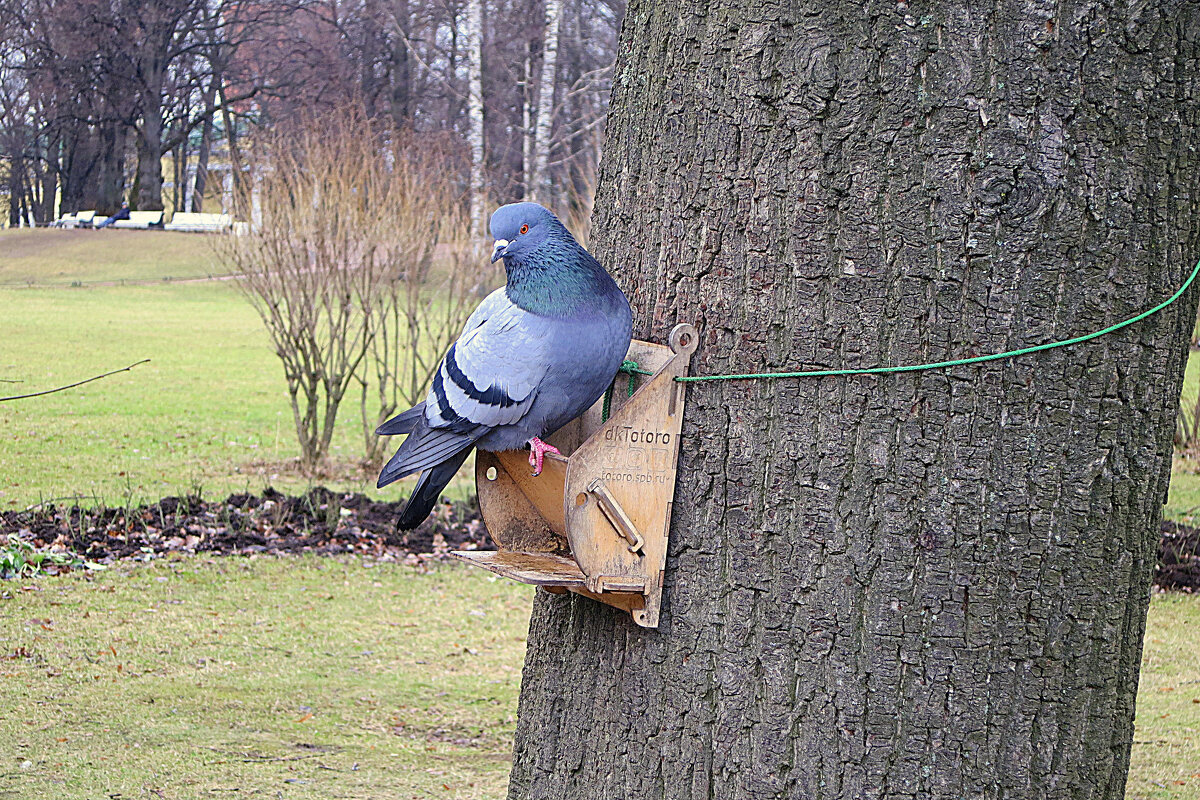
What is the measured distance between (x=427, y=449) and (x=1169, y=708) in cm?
390

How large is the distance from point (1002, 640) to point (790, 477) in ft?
1.23

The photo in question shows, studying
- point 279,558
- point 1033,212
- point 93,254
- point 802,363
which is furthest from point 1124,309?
point 93,254

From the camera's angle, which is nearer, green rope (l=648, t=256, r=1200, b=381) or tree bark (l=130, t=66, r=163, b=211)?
green rope (l=648, t=256, r=1200, b=381)

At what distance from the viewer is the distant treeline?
1230 cm

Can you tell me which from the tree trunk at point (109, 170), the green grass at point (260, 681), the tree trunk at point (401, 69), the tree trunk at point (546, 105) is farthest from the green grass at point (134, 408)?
the tree trunk at point (401, 69)

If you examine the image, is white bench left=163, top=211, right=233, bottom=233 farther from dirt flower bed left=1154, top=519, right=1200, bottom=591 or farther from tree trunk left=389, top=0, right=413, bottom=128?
dirt flower bed left=1154, top=519, right=1200, bottom=591

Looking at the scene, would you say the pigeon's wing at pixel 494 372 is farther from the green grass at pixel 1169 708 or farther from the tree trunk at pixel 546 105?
the tree trunk at pixel 546 105

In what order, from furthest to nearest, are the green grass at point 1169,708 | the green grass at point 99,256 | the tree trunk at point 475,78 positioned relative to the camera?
the tree trunk at point 475,78, the green grass at point 99,256, the green grass at point 1169,708

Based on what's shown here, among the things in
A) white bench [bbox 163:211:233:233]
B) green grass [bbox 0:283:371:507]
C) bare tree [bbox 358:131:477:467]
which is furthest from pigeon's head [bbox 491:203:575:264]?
white bench [bbox 163:211:233:233]

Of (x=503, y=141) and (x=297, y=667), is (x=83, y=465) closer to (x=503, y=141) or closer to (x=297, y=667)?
(x=297, y=667)

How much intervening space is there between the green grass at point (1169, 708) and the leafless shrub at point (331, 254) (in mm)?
5505

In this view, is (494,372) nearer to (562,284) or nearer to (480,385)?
(480,385)

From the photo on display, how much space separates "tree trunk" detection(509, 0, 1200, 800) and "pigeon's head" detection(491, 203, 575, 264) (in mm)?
334

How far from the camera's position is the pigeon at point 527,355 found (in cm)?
176
